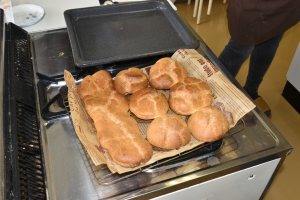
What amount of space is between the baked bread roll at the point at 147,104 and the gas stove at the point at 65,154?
220mm

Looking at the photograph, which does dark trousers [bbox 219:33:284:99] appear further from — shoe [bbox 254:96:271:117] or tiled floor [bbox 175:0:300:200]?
tiled floor [bbox 175:0:300:200]

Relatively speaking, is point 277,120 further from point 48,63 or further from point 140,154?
point 48,63

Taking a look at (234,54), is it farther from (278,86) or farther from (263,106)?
(278,86)

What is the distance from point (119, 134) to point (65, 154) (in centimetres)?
20

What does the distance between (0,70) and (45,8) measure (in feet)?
2.94

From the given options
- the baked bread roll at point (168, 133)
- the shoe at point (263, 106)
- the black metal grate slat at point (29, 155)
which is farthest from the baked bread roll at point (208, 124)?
the shoe at point (263, 106)

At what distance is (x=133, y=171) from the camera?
0.80m

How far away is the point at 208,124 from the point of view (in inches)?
34.0

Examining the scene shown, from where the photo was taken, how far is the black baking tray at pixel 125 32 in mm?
1157

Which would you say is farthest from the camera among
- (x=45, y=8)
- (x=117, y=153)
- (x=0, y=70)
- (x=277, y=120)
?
(x=277, y=120)

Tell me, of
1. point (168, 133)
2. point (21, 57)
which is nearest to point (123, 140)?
point (168, 133)

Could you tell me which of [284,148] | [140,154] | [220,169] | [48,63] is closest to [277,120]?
[284,148]

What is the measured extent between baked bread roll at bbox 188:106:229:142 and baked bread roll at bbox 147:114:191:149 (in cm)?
3

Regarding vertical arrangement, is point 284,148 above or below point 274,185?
above
